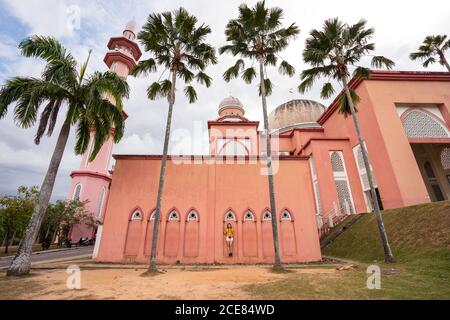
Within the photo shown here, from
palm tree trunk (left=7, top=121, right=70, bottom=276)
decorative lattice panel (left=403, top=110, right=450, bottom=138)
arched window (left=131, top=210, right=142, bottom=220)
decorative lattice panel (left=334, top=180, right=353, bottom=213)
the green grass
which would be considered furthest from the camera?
decorative lattice panel (left=334, top=180, right=353, bottom=213)

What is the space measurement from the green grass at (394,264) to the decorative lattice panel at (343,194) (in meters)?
4.61

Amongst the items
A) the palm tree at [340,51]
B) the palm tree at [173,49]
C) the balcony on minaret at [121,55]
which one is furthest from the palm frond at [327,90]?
the balcony on minaret at [121,55]

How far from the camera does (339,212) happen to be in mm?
21062

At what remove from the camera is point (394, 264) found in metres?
9.94

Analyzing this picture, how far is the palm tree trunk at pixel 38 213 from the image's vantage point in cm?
853

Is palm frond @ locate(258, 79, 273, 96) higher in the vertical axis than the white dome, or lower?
lower

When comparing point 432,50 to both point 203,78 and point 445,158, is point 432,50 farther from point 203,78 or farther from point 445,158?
point 203,78

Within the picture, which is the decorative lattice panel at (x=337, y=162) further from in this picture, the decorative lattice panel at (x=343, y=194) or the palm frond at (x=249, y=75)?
the palm frond at (x=249, y=75)

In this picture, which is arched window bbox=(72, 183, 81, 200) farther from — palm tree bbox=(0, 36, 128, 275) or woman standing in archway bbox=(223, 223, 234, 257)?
woman standing in archway bbox=(223, 223, 234, 257)

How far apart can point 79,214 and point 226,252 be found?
24902 millimetres

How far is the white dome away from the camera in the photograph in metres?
28.4

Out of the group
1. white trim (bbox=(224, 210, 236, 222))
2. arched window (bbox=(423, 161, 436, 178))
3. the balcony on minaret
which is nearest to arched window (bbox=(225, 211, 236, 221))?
white trim (bbox=(224, 210, 236, 222))

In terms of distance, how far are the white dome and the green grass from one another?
18.4 metres
